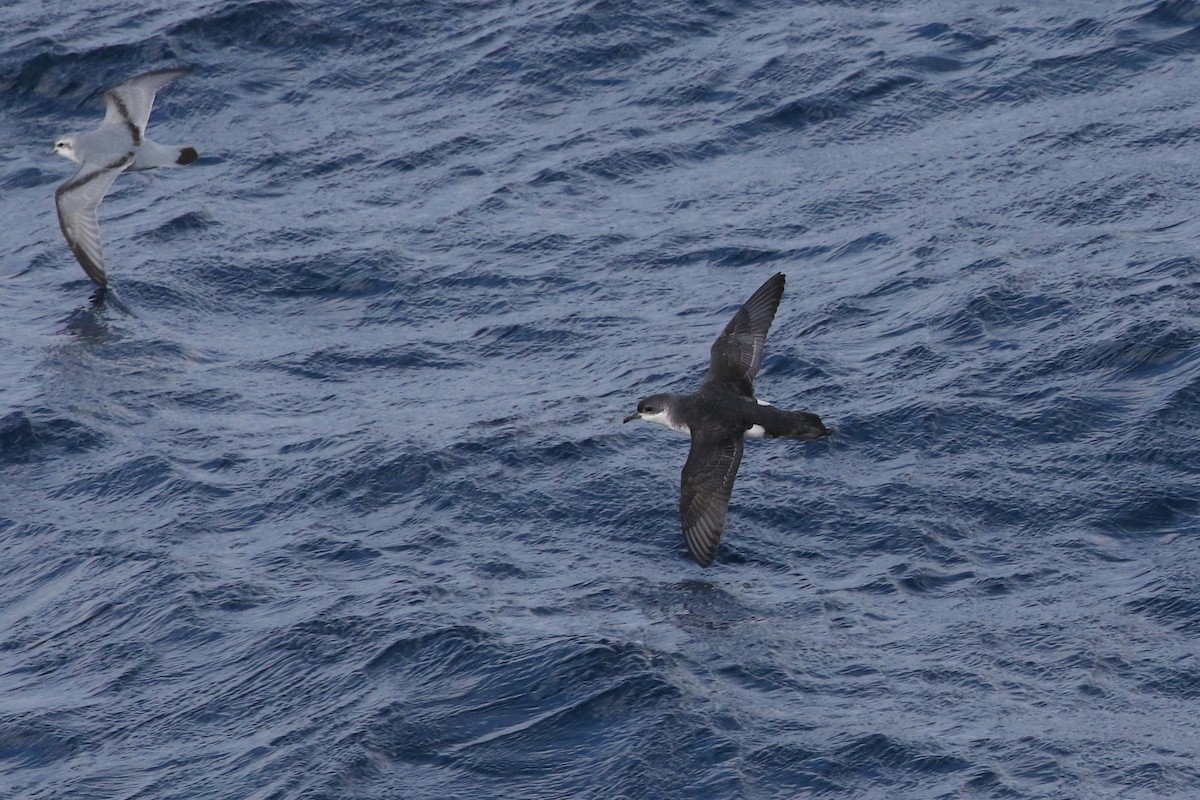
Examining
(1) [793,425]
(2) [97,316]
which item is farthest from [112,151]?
(1) [793,425]

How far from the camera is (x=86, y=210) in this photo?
17.3 m

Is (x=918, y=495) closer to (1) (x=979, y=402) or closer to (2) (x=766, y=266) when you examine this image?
(1) (x=979, y=402)

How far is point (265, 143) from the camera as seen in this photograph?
1986 centimetres

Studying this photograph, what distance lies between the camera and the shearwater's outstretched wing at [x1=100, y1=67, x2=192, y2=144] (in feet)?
58.4

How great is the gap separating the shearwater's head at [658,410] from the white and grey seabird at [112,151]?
7.09 m

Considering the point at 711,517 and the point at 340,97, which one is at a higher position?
the point at 340,97

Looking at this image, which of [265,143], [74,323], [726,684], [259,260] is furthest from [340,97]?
[726,684]

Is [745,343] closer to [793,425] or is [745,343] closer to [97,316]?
[793,425]

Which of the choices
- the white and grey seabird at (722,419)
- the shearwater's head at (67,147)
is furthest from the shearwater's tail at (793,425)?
the shearwater's head at (67,147)

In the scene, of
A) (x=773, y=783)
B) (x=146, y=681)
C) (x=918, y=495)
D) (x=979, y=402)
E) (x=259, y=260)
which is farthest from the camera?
(x=259, y=260)

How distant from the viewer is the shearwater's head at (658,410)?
12719mm

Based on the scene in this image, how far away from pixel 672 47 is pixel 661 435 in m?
7.54

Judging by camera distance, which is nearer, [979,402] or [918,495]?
[918,495]

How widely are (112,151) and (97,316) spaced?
2.08 meters
